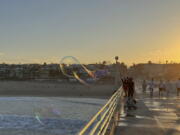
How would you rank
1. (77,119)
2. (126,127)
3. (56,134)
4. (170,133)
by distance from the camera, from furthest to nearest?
1. (77,119)
2. (56,134)
3. (126,127)
4. (170,133)

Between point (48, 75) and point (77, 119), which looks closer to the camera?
point (77, 119)

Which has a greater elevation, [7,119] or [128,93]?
A: [128,93]

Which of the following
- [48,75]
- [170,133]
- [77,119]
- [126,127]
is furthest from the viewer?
[48,75]

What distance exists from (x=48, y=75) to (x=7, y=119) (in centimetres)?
12252

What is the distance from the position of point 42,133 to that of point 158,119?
4.36 metres

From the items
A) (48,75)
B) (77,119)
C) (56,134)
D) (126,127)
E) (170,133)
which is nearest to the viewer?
(170,133)

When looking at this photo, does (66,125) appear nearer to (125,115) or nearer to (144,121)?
(125,115)

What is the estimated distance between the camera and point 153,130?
1209cm

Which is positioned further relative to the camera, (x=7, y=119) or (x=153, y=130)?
(x=7, y=119)

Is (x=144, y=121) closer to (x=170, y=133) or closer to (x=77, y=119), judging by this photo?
(x=170, y=133)

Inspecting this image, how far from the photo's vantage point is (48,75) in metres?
141

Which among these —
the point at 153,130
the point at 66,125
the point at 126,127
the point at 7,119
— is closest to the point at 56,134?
the point at 66,125

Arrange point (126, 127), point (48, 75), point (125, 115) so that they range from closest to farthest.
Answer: point (126, 127), point (125, 115), point (48, 75)

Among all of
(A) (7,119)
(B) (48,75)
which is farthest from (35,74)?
(A) (7,119)
